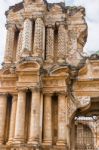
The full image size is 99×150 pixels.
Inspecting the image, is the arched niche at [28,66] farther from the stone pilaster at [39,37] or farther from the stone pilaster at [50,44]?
the stone pilaster at [50,44]

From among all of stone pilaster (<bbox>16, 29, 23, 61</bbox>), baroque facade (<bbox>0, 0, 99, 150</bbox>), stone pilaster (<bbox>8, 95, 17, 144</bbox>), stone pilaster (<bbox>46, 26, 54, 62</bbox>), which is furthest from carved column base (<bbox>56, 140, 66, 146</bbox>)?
stone pilaster (<bbox>16, 29, 23, 61</bbox>)

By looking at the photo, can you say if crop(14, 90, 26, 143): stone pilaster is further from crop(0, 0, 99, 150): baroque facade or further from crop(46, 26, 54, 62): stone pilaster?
crop(46, 26, 54, 62): stone pilaster

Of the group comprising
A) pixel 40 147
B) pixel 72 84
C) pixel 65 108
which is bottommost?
pixel 40 147

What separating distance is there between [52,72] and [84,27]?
7.93 feet

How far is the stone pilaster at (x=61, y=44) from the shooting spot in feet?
38.5

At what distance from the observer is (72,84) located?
37.0 feet

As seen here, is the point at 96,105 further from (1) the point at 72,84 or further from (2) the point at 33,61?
(2) the point at 33,61

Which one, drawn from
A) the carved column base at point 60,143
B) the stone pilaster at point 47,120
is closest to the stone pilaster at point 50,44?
the stone pilaster at point 47,120

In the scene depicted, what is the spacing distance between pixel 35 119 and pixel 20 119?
0.47m

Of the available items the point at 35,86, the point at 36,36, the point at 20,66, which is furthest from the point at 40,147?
the point at 36,36

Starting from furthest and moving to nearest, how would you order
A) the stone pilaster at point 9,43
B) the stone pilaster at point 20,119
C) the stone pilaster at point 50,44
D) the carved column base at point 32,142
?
the stone pilaster at point 9,43
the stone pilaster at point 50,44
the stone pilaster at point 20,119
the carved column base at point 32,142

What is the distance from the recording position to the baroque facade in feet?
34.3

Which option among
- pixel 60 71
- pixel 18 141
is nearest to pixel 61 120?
pixel 18 141

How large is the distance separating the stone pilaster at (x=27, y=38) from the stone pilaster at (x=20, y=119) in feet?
5.12
